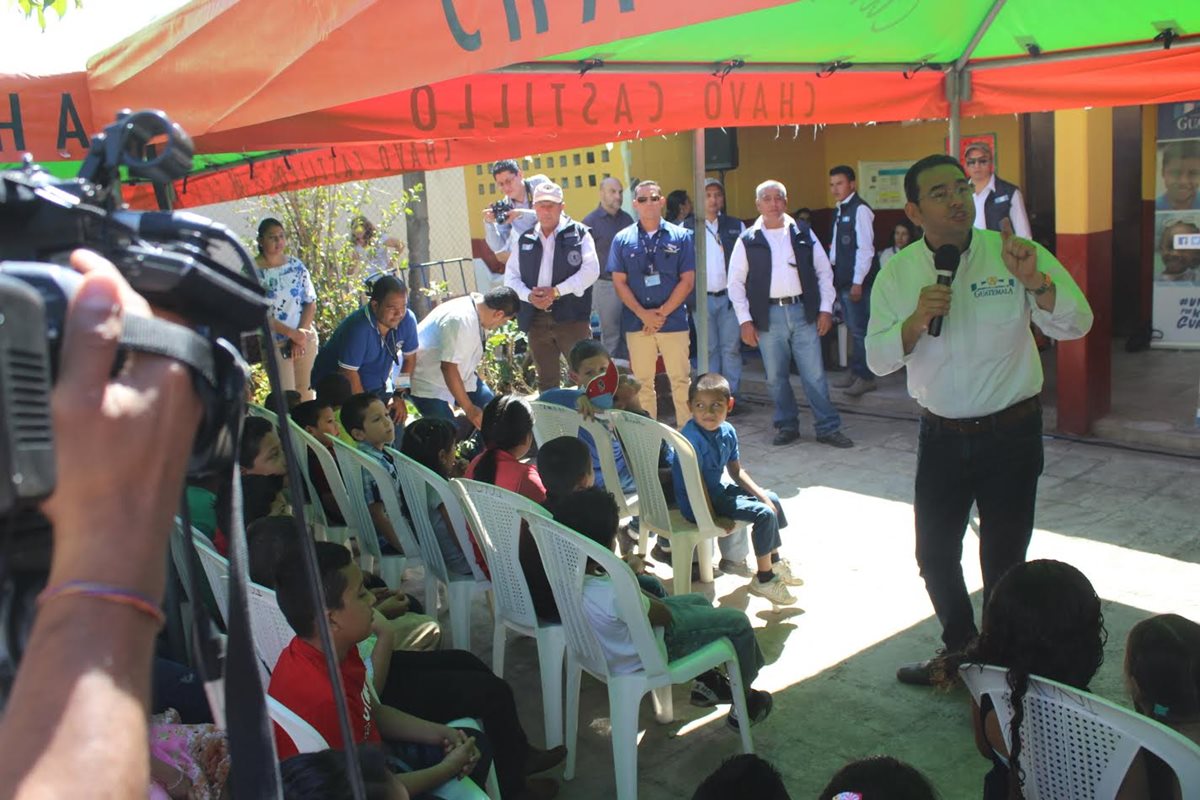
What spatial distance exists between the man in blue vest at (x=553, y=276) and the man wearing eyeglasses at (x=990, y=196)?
282 cm

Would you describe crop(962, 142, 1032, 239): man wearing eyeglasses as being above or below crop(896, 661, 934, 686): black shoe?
above

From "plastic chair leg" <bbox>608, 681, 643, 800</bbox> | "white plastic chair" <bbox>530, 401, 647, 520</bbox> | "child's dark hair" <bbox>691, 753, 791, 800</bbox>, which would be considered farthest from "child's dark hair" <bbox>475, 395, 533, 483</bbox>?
"child's dark hair" <bbox>691, 753, 791, 800</bbox>

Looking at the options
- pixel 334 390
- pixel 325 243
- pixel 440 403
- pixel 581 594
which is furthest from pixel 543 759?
pixel 325 243

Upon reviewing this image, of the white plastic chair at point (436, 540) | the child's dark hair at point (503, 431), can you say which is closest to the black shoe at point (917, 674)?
the white plastic chair at point (436, 540)

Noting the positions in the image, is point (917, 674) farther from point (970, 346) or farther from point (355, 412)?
point (355, 412)

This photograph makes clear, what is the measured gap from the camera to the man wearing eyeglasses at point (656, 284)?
763cm

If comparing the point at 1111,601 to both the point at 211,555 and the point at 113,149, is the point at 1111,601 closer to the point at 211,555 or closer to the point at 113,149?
the point at 211,555

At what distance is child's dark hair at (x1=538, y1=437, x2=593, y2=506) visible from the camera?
413 centimetres

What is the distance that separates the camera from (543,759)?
11.4 feet

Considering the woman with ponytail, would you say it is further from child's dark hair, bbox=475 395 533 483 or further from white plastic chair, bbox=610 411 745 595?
white plastic chair, bbox=610 411 745 595

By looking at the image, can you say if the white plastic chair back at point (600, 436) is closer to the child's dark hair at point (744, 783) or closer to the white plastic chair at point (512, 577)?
the white plastic chair at point (512, 577)

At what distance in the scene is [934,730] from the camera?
3.70m

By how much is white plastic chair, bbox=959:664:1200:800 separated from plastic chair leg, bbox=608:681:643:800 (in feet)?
3.87

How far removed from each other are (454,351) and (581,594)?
314 cm
